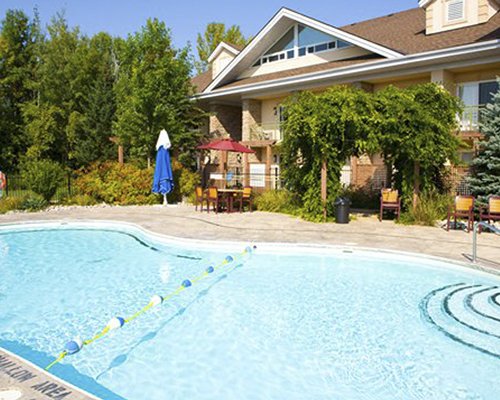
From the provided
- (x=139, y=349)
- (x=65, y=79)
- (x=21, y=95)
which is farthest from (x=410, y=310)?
(x=21, y=95)

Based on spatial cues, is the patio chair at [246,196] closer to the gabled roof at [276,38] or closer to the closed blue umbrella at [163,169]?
the closed blue umbrella at [163,169]

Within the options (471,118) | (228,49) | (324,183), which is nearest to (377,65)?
(471,118)

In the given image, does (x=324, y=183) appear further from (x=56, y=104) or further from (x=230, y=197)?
(x=56, y=104)

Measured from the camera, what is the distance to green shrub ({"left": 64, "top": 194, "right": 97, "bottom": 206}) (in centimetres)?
1825

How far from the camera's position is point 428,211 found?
13008 mm

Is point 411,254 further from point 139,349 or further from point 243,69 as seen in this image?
point 243,69

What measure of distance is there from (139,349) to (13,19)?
30999 mm

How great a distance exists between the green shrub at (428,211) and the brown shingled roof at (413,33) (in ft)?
19.9

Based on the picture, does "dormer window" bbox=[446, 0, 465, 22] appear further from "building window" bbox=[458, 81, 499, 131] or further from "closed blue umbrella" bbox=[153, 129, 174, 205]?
"closed blue umbrella" bbox=[153, 129, 174, 205]

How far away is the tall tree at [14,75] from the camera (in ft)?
94.9

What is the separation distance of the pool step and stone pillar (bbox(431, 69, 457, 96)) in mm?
11506

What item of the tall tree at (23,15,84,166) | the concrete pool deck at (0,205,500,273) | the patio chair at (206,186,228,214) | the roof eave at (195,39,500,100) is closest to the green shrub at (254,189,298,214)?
the concrete pool deck at (0,205,500,273)

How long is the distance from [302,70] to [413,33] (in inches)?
199

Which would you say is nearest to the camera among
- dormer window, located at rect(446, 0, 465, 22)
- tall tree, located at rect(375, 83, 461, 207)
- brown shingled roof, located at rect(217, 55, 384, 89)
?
tall tree, located at rect(375, 83, 461, 207)
